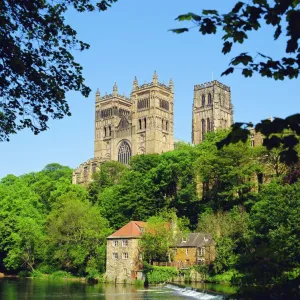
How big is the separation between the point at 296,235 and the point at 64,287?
917 inches

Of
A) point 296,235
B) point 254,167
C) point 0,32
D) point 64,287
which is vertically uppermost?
point 254,167

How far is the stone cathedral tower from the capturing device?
436 feet

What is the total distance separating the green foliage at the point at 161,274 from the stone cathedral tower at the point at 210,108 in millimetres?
83761

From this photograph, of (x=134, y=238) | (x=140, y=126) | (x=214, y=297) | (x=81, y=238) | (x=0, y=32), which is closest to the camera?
(x=0, y=32)

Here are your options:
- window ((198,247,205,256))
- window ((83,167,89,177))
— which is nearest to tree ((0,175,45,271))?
window ((198,247,205,256))

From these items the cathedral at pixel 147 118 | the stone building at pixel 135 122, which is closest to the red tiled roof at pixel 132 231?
the cathedral at pixel 147 118

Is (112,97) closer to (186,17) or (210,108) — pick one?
(210,108)

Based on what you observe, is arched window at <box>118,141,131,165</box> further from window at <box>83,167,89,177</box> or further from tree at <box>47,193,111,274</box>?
tree at <box>47,193,111,274</box>

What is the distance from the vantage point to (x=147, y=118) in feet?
405

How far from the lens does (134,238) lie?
54.4 m

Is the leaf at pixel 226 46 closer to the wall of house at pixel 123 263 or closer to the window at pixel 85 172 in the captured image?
the wall of house at pixel 123 263

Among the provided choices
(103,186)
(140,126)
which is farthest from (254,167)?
(140,126)

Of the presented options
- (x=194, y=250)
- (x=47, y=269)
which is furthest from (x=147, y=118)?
(x=194, y=250)

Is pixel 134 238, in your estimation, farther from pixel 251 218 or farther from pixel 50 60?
pixel 50 60
